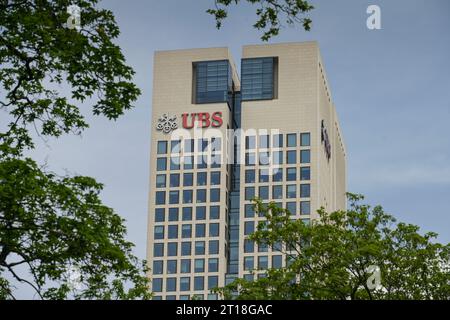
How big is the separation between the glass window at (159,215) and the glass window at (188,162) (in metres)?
8.75

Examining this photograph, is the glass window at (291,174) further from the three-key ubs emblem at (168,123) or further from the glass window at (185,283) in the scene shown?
the glass window at (185,283)

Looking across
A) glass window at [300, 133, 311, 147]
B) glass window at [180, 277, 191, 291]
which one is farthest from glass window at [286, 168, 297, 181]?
glass window at [180, 277, 191, 291]

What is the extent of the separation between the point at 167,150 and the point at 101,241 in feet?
482

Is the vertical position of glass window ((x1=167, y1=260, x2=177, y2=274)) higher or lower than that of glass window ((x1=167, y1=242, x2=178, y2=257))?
lower

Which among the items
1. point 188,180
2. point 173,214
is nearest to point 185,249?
point 173,214

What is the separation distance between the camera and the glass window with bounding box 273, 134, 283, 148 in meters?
164

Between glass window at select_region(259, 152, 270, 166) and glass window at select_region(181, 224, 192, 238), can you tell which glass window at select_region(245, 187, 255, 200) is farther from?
glass window at select_region(181, 224, 192, 238)

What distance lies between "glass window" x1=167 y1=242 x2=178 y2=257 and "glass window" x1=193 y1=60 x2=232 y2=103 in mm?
26104

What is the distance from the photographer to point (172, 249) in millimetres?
162375

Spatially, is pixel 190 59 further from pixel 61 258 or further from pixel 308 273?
pixel 61 258

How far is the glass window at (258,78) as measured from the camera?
166 meters

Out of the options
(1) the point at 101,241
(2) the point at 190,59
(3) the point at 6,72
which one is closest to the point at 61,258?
(1) the point at 101,241

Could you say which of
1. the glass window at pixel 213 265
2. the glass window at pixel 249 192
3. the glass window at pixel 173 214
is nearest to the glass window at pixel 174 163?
the glass window at pixel 173 214

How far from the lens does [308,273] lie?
42094 mm
